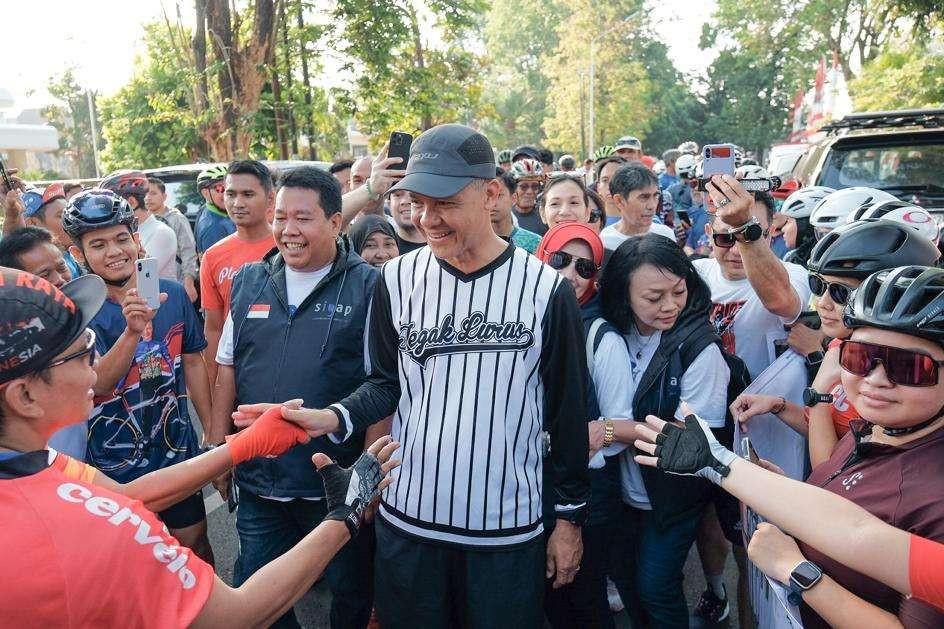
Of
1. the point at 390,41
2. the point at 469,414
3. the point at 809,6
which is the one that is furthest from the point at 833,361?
the point at 809,6

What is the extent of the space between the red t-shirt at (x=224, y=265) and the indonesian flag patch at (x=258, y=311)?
0.99 m

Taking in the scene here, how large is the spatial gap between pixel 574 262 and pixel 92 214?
94.9 inches

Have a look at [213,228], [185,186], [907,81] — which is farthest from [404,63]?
[907,81]

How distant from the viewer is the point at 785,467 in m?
3.05

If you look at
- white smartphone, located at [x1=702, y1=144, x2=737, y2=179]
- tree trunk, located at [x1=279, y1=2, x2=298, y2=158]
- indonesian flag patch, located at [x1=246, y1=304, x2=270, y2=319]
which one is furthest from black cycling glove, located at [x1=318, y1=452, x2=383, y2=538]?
tree trunk, located at [x1=279, y1=2, x2=298, y2=158]

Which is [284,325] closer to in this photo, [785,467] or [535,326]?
[535,326]

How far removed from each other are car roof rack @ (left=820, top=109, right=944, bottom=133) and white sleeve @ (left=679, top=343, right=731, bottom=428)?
460 cm

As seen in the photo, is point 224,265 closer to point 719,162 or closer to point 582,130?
point 719,162

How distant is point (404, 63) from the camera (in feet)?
46.2

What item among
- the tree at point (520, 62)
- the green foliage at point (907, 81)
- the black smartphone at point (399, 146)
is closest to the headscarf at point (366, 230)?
the black smartphone at point (399, 146)

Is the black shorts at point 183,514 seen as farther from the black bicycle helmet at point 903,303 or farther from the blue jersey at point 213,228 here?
the blue jersey at point 213,228

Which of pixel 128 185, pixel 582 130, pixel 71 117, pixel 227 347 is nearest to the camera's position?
pixel 227 347

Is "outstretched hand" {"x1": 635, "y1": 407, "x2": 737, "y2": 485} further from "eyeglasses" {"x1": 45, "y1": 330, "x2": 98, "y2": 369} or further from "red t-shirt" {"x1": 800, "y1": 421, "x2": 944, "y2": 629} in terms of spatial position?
"eyeglasses" {"x1": 45, "y1": 330, "x2": 98, "y2": 369}

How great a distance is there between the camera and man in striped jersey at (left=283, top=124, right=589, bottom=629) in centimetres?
242
